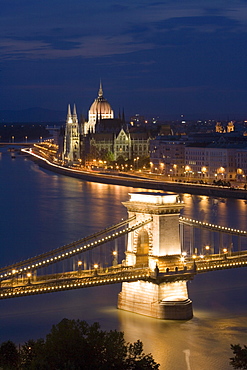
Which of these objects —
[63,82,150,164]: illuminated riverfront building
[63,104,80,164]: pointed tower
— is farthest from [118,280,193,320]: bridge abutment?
[63,104,80,164]: pointed tower

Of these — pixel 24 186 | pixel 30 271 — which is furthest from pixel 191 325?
pixel 24 186

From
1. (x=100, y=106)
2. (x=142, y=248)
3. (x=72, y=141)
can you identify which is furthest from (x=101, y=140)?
(x=142, y=248)

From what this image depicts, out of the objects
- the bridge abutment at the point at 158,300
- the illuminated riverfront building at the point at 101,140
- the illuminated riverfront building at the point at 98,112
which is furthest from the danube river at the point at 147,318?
the illuminated riverfront building at the point at 98,112

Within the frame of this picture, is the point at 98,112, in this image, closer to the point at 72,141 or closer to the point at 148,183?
the point at 72,141

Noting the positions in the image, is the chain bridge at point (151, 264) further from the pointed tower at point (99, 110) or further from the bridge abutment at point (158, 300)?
the pointed tower at point (99, 110)

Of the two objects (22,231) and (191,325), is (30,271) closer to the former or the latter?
(191,325)

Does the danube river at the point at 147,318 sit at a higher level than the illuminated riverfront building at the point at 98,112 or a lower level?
lower

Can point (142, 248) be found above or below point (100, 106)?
below

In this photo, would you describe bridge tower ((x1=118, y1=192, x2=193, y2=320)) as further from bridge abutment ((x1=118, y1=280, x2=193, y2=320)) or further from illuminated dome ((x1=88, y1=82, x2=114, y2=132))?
illuminated dome ((x1=88, y1=82, x2=114, y2=132))
